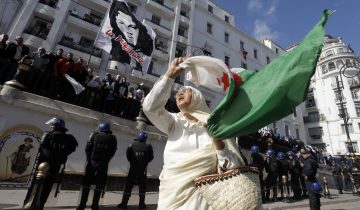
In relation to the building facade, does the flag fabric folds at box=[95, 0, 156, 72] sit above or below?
below

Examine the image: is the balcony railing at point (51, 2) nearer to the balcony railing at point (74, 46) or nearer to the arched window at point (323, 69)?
the balcony railing at point (74, 46)

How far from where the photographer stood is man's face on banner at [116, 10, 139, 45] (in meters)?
11.5

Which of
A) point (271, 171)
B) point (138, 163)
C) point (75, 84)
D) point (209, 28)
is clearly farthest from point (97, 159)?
point (209, 28)

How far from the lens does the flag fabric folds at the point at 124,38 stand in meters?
10.7

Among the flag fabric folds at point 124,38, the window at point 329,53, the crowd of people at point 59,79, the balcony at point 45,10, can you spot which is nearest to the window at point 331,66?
the window at point 329,53

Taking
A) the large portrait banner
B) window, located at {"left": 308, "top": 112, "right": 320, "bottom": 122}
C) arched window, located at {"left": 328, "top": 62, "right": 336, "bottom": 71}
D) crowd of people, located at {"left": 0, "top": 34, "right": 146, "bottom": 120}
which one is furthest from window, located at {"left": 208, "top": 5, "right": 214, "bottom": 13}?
arched window, located at {"left": 328, "top": 62, "right": 336, "bottom": 71}

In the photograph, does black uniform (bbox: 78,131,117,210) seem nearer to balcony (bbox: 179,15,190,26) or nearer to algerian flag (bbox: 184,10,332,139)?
algerian flag (bbox: 184,10,332,139)

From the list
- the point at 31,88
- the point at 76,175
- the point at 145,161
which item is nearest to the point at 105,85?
the point at 31,88

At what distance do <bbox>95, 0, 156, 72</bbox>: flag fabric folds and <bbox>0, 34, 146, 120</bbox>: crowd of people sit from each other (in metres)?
1.34

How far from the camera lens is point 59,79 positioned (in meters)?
9.08

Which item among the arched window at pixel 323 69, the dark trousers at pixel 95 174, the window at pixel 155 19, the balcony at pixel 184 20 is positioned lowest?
the dark trousers at pixel 95 174

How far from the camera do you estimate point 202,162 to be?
1.93 m

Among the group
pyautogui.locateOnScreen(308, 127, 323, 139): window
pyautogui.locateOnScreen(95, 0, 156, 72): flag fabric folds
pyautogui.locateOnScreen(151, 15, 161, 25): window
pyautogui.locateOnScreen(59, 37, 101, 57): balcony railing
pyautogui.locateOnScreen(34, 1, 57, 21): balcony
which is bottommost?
pyautogui.locateOnScreen(95, 0, 156, 72): flag fabric folds

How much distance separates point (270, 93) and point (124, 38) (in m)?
10.5
